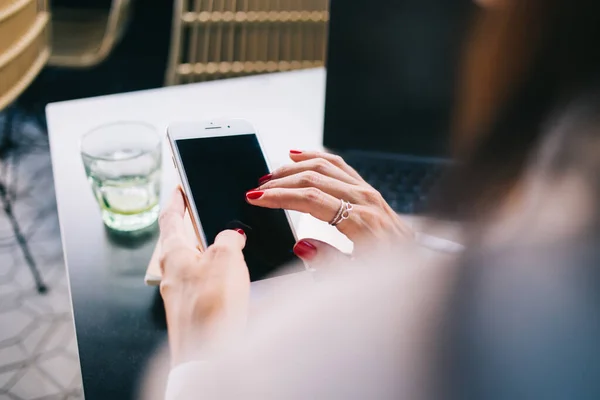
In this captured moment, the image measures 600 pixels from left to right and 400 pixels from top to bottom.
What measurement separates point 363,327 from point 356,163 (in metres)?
0.36

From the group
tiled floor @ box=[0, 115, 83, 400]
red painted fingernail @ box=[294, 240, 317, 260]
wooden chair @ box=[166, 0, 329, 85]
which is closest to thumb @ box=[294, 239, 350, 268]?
red painted fingernail @ box=[294, 240, 317, 260]

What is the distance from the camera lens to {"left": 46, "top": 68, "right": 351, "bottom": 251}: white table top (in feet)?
2.42

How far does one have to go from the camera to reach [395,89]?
2.33ft

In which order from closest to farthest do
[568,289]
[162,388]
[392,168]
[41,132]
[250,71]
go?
[568,289], [162,388], [392,168], [250,71], [41,132]

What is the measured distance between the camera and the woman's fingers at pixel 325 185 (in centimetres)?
56

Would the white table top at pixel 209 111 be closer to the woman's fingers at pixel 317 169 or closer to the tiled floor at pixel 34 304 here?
the woman's fingers at pixel 317 169

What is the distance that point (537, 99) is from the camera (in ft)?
1.39

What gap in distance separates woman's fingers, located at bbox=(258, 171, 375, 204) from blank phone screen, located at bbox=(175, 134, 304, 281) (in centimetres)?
2

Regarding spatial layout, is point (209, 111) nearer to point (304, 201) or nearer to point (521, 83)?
point (304, 201)

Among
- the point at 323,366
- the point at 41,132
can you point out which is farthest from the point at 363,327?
the point at 41,132

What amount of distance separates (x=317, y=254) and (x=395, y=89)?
271 millimetres

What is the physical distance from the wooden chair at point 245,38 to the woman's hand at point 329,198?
0.54 meters

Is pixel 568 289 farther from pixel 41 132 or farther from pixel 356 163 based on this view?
pixel 41 132

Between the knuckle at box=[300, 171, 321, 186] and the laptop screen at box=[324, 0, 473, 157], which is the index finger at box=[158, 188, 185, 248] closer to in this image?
the knuckle at box=[300, 171, 321, 186]
